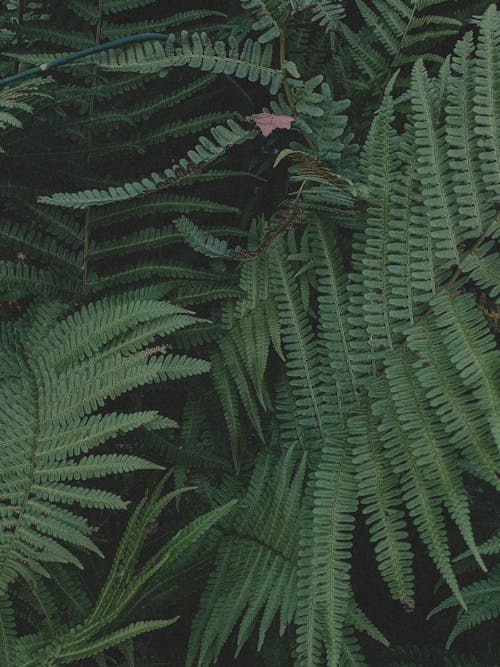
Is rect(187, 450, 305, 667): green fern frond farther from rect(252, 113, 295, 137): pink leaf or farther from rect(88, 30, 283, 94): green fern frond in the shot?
rect(88, 30, 283, 94): green fern frond

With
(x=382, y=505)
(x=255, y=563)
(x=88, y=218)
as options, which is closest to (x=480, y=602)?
(x=382, y=505)

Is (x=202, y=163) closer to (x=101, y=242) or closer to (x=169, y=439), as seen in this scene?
(x=101, y=242)

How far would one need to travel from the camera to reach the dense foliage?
1419 mm

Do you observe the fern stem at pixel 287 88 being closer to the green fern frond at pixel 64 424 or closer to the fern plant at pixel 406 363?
the fern plant at pixel 406 363

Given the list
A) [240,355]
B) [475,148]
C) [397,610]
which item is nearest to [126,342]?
[240,355]

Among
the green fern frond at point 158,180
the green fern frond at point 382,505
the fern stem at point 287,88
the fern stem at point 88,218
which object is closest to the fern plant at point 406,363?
the green fern frond at point 382,505

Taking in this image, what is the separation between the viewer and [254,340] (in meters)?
1.73

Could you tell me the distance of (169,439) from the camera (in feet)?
5.94

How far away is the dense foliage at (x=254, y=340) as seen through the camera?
4.66 feet

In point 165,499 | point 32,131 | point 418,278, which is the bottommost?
point 165,499

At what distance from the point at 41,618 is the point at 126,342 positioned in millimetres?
698

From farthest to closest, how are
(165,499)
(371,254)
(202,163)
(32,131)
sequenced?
(32,131), (202,163), (371,254), (165,499)

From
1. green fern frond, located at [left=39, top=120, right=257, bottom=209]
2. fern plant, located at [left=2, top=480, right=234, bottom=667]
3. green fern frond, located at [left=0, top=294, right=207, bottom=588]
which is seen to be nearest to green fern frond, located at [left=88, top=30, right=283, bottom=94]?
green fern frond, located at [left=39, top=120, right=257, bottom=209]

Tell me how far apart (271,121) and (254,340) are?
537 mm
